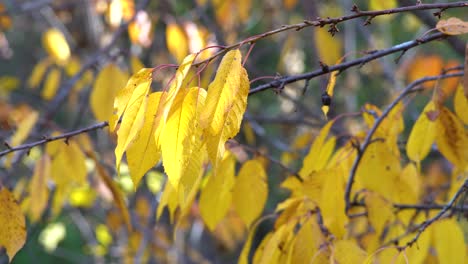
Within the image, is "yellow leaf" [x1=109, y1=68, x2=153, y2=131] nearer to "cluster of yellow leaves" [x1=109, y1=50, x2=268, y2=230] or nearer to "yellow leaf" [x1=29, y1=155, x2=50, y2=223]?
"cluster of yellow leaves" [x1=109, y1=50, x2=268, y2=230]

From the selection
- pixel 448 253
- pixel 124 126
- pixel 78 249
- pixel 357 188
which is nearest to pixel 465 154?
pixel 448 253

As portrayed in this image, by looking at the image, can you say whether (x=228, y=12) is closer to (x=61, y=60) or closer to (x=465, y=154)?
(x=61, y=60)

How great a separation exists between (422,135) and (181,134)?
1.46ft

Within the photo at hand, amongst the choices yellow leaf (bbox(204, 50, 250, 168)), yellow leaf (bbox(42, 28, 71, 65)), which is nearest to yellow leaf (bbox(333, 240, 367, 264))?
yellow leaf (bbox(204, 50, 250, 168))

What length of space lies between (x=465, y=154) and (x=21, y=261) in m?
4.56

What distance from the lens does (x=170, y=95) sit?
0.66 m

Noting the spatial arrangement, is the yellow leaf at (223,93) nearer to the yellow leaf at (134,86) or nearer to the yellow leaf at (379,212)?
the yellow leaf at (134,86)

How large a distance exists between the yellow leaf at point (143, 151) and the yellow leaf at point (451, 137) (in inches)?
17.8

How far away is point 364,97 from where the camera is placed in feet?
14.1

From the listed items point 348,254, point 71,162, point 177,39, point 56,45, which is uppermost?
point 56,45

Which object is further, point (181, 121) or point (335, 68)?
point (335, 68)

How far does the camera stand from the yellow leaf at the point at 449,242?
0.99 metres

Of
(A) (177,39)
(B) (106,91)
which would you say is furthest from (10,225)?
(A) (177,39)

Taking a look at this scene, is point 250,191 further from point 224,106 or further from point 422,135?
point 224,106
